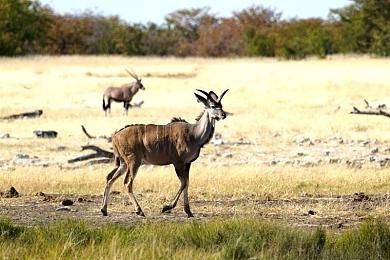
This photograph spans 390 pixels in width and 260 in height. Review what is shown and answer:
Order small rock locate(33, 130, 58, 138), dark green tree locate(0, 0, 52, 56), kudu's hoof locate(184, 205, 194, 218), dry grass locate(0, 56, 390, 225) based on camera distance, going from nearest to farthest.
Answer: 1. kudu's hoof locate(184, 205, 194, 218)
2. dry grass locate(0, 56, 390, 225)
3. small rock locate(33, 130, 58, 138)
4. dark green tree locate(0, 0, 52, 56)

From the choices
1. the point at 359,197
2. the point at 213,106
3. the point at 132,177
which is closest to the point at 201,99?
the point at 213,106

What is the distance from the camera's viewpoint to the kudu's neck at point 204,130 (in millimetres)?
13141

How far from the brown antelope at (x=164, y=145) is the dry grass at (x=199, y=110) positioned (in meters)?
1.24

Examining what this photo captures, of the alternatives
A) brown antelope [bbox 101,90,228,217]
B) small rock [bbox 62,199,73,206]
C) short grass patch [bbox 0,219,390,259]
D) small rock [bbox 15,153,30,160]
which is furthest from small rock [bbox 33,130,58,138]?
short grass patch [bbox 0,219,390,259]

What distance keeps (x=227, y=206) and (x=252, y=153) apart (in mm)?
8386

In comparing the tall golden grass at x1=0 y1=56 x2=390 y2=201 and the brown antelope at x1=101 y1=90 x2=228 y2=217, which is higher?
the brown antelope at x1=101 y1=90 x2=228 y2=217

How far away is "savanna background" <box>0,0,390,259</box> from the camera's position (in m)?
10.1

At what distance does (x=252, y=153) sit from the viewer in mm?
22031

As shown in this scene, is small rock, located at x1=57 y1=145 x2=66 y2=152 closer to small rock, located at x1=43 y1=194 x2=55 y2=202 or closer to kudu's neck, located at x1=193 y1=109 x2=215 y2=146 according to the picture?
small rock, located at x1=43 y1=194 x2=55 y2=202

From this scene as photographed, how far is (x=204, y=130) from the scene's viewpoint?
13.2 metres

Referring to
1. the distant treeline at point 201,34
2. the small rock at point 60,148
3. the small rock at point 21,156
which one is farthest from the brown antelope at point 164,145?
the distant treeline at point 201,34

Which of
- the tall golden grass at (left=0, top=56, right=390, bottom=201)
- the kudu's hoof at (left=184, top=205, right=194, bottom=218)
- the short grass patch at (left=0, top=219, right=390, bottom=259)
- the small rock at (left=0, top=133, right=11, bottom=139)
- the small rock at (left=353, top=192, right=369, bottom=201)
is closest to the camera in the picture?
the short grass patch at (left=0, top=219, right=390, bottom=259)

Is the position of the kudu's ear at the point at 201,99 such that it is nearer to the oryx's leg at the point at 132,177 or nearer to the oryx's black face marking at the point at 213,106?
the oryx's black face marking at the point at 213,106

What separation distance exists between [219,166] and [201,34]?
8773 cm
